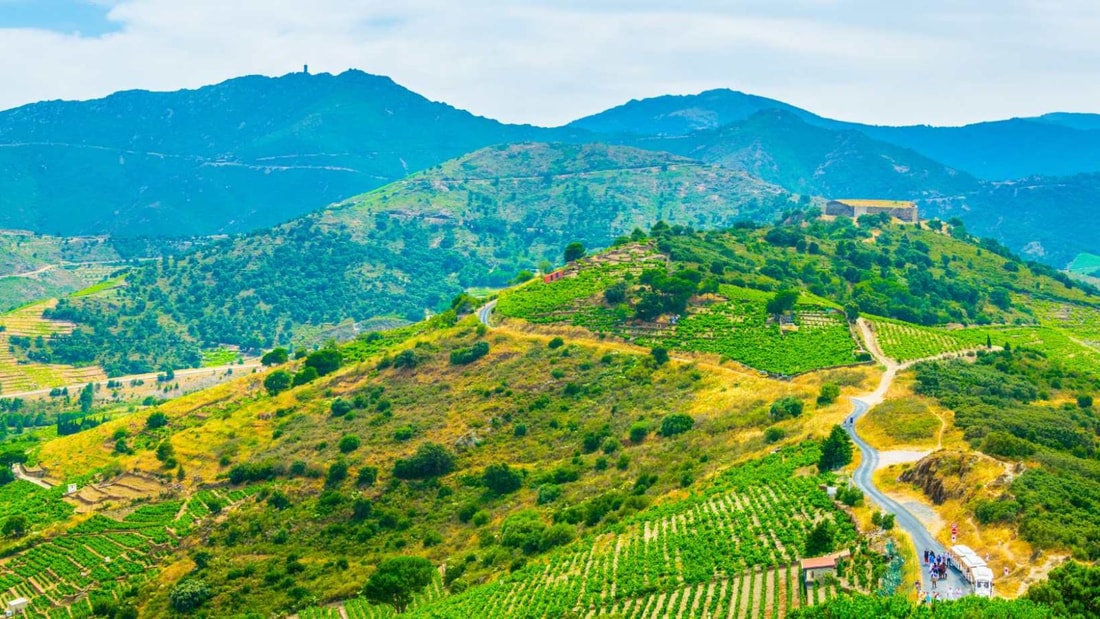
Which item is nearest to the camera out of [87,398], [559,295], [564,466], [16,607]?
[16,607]

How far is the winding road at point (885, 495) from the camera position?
43.7 meters

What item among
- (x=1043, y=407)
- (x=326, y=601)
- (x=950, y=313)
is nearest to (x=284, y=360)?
(x=326, y=601)

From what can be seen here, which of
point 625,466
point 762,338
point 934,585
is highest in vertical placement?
point 934,585

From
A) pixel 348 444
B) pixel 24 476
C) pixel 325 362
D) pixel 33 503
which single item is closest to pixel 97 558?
pixel 33 503

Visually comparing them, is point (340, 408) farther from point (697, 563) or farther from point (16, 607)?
point (697, 563)

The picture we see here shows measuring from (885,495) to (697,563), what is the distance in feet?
38.7

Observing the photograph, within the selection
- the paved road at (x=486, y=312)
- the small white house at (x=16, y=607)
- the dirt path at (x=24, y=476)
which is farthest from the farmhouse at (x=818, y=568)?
the dirt path at (x=24, y=476)

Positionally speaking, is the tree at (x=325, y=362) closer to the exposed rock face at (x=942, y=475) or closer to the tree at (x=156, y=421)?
the tree at (x=156, y=421)

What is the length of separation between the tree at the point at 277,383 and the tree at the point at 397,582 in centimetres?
5831

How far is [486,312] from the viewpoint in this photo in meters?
135

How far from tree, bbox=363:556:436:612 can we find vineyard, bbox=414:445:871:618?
11.9ft

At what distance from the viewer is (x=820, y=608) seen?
134 feet

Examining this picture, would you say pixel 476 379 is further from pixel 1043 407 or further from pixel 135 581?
pixel 1043 407

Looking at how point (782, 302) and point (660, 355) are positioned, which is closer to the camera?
point (660, 355)
